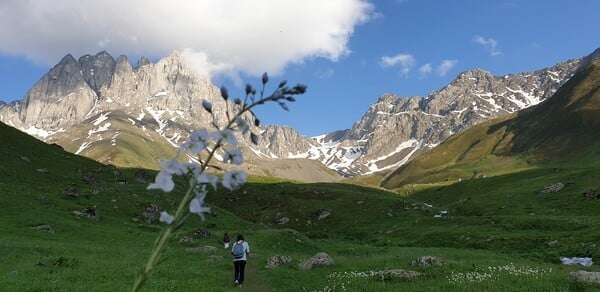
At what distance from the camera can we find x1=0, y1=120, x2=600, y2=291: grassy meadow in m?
20.5

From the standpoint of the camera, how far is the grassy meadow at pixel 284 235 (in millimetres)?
20466

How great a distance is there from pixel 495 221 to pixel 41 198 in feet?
184

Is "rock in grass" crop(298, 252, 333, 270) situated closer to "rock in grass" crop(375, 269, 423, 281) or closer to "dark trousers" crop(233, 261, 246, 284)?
"dark trousers" crop(233, 261, 246, 284)

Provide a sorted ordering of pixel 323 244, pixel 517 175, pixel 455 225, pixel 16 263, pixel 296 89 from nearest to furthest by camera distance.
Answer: pixel 296 89 → pixel 16 263 → pixel 323 244 → pixel 455 225 → pixel 517 175

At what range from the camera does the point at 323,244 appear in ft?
186

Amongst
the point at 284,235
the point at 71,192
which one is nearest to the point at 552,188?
the point at 284,235

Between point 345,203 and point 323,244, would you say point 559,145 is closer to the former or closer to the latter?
point 345,203

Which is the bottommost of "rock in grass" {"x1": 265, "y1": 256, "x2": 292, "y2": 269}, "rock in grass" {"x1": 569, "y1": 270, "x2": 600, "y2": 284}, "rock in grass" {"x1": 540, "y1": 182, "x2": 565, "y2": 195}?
"rock in grass" {"x1": 265, "y1": 256, "x2": 292, "y2": 269}

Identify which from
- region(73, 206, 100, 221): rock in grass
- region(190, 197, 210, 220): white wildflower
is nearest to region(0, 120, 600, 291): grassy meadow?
region(190, 197, 210, 220): white wildflower

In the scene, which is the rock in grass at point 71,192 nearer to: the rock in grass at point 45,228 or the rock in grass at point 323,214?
the rock in grass at point 45,228

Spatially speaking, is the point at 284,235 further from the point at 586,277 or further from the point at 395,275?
the point at 586,277

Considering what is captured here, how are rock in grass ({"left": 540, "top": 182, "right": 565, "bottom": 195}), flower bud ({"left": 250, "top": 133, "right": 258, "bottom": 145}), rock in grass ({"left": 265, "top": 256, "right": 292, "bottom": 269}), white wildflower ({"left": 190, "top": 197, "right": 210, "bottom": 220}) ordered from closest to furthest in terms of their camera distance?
white wildflower ({"left": 190, "top": 197, "right": 210, "bottom": 220})
flower bud ({"left": 250, "top": 133, "right": 258, "bottom": 145})
rock in grass ({"left": 265, "top": 256, "right": 292, "bottom": 269})
rock in grass ({"left": 540, "top": 182, "right": 565, "bottom": 195})

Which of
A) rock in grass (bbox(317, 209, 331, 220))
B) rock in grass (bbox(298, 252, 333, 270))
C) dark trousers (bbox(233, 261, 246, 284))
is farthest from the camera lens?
rock in grass (bbox(317, 209, 331, 220))

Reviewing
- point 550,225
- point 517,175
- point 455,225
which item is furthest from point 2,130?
point 517,175
